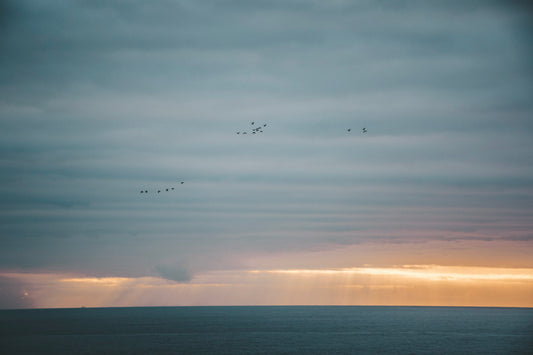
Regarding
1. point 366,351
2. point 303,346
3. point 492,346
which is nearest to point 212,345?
point 303,346

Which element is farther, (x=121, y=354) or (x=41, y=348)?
(x=41, y=348)

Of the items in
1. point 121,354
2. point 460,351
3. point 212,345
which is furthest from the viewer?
point 212,345

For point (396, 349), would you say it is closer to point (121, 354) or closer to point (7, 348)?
point (121, 354)

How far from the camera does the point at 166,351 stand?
6786 inches

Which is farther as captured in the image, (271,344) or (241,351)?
(271,344)

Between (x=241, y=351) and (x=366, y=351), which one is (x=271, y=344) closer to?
(x=241, y=351)

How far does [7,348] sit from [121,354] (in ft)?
174

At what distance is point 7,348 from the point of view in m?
183

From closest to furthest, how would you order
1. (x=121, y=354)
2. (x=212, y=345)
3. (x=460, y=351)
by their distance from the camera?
1. (x=121, y=354)
2. (x=460, y=351)
3. (x=212, y=345)

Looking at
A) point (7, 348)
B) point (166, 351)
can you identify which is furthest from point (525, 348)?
point (7, 348)

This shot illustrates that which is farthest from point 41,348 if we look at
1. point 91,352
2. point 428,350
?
point 428,350

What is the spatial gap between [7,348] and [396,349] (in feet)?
483

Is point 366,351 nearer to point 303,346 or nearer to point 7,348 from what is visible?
point 303,346

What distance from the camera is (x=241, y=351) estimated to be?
17100cm
